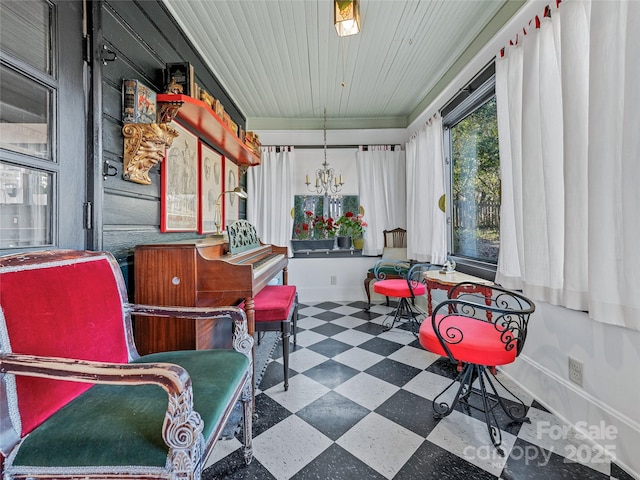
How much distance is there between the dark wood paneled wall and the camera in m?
1.42

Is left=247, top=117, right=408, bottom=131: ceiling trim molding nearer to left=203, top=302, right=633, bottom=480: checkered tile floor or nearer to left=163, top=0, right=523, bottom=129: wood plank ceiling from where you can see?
left=163, top=0, right=523, bottom=129: wood plank ceiling

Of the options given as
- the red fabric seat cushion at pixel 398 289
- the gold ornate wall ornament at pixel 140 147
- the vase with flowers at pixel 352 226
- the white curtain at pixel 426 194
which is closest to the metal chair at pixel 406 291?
the red fabric seat cushion at pixel 398 289

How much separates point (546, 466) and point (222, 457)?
1513 mm

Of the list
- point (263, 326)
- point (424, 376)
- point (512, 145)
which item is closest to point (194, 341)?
point (263, 326)

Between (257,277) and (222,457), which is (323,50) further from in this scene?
(222,457)

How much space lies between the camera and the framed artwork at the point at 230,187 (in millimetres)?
3059

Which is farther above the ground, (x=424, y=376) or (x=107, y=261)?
(x=107, y=261)

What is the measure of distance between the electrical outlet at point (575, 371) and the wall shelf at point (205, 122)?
2683 millimetres

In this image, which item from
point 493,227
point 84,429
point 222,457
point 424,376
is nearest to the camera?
point 84,429

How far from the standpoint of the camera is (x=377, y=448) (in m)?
1.36

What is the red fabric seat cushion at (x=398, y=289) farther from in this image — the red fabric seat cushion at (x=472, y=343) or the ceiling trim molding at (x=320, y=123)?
the ceiling trim molding at (x=320, y=123)

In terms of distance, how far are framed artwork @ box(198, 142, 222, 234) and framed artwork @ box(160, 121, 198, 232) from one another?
91mm

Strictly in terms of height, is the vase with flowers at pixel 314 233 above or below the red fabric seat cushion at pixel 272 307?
above

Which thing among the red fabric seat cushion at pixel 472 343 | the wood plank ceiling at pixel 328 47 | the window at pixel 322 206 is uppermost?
the wood plank ceiling at pixel 328 47
